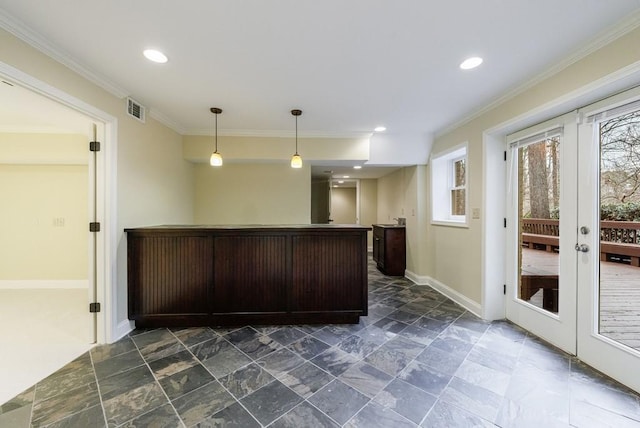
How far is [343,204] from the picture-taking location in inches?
347

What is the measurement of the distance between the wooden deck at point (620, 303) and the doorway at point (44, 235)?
4527 millimetres

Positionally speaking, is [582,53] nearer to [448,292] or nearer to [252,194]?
[448,292]

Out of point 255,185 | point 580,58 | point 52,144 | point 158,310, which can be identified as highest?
point 580,58

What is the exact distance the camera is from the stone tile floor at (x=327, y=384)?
1.50m

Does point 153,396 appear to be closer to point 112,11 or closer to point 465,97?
point 112,11

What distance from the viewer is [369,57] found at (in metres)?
1.94

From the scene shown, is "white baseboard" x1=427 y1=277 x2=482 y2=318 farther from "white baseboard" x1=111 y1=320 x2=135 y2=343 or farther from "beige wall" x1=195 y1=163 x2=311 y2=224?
"white baseboard" x1=111 y1=320 x2=135 y2=343

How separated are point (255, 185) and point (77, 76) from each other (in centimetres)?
248

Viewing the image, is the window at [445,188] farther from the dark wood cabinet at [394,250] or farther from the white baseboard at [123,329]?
the white baseboard at [123,329]

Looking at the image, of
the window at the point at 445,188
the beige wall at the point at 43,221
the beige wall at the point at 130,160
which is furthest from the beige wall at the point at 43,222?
the window at the point at 445,188

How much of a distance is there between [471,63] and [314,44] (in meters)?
1.34

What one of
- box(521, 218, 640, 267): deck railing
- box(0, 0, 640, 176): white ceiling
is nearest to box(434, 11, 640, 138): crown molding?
box(0, 0, 640, 176): white ceiling

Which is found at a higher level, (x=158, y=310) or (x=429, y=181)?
(x=429, y=181)

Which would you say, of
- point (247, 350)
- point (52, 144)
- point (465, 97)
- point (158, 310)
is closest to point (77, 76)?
point (52, 144)
